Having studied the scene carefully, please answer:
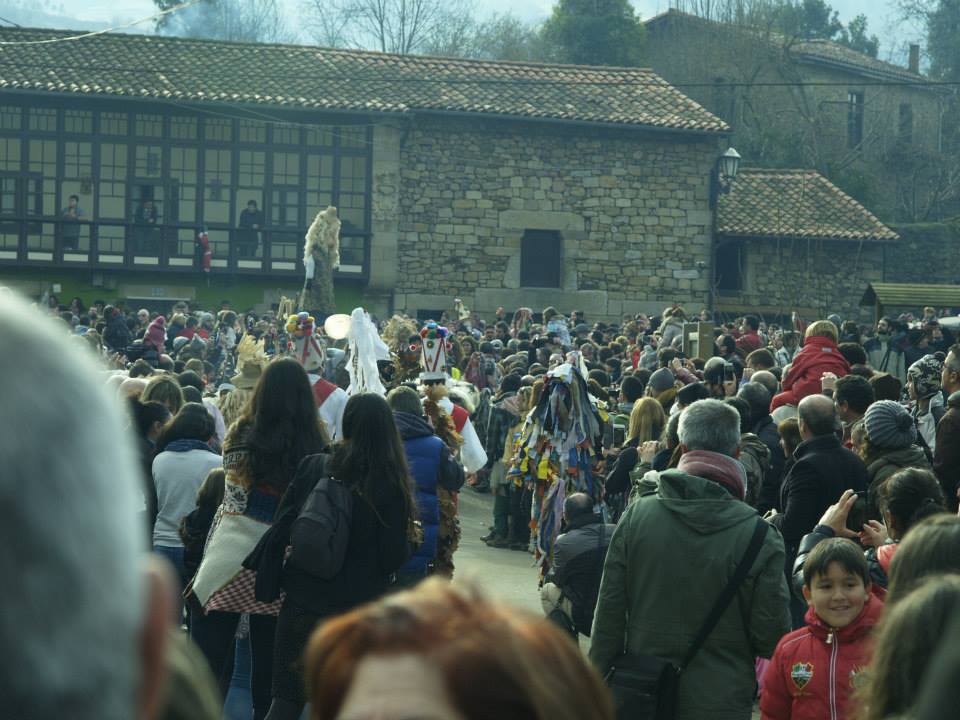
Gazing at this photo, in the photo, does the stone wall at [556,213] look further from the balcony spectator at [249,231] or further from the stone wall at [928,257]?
the stone wall at [928,257]

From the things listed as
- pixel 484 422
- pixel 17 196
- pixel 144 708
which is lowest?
pixel 484 422

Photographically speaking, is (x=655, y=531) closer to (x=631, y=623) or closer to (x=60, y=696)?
(x=631, y=623)

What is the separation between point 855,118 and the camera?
49156mm

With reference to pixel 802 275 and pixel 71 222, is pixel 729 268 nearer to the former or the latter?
pixel 802 275

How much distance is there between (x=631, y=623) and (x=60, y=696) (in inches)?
160

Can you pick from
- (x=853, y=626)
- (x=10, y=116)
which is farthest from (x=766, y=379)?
(x=10, y=116)

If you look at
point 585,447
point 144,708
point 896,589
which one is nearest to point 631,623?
point 896,589

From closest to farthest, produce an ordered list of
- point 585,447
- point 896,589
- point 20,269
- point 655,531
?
point 896,589, point 655,531, point 585,447, point 20,269

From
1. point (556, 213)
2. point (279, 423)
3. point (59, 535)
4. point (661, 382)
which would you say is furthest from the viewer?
point (556, 213)

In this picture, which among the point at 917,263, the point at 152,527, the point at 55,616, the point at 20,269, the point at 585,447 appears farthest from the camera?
the point at 917,263

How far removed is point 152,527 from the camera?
694 cm

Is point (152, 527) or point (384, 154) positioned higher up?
point (384, 154)

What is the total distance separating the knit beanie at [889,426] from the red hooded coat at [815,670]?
215cm

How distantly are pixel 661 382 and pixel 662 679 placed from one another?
5.79 metres
